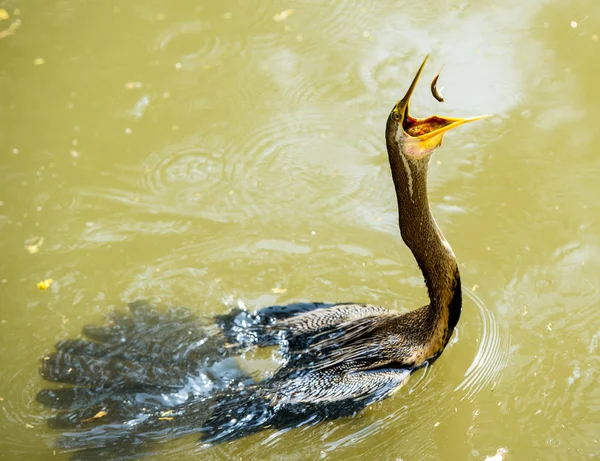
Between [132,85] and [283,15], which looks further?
[283,15]

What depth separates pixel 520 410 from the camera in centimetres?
460

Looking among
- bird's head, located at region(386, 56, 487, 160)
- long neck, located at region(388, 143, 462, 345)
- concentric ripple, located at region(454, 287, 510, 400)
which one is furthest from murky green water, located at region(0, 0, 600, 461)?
bird's head, located at region(386, 56, 487, 160)

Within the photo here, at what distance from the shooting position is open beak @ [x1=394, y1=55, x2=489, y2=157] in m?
3.87

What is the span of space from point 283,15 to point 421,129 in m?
3.86

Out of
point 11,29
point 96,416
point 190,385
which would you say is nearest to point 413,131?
point 190,385

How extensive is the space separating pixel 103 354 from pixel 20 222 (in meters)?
1.60

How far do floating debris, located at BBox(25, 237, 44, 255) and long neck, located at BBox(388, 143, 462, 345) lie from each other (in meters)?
2.92

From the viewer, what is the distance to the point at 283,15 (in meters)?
7.42

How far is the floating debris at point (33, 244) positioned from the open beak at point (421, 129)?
3146 millimetres

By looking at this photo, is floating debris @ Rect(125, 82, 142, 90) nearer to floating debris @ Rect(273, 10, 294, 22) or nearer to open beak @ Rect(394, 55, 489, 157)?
floating debris @ Rect(273, 10, 294, 22)

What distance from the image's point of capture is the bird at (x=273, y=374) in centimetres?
437

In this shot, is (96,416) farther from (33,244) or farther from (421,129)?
(421,129)

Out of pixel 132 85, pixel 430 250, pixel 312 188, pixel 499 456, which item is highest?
pixel 430 250

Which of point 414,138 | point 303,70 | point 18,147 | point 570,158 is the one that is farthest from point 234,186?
point 570,158
